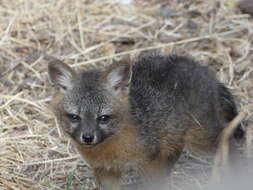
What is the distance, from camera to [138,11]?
9359 mm

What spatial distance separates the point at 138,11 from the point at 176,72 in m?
3.16

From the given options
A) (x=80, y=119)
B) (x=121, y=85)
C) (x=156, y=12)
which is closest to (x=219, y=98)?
(x=121, y=85)

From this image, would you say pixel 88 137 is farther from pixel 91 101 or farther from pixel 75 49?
pixel 75 49

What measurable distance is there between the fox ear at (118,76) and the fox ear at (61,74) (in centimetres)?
40

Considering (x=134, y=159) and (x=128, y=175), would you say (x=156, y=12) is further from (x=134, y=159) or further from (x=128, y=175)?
(x=134, y=159)

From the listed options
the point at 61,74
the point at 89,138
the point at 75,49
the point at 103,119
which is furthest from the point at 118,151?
the point at 75,49

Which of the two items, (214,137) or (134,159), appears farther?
(214,137)

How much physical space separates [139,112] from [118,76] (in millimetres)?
472

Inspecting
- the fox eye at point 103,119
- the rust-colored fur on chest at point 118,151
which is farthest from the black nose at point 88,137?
the rust-colored fur on chest at point 118,151

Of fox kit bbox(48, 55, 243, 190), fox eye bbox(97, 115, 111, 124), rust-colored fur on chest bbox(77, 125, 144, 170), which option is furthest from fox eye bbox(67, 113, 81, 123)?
rust-colored fur on chest bbox(77, 125, 144, 170)

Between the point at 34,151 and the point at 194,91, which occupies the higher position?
the point at 194,91

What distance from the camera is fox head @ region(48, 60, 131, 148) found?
18.7 feet

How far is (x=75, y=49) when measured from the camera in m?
8.73

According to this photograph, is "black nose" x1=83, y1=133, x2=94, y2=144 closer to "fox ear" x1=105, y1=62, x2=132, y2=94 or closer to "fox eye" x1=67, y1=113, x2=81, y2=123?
"fox eye" x1=67, y1=113, x2=81, y2=123
